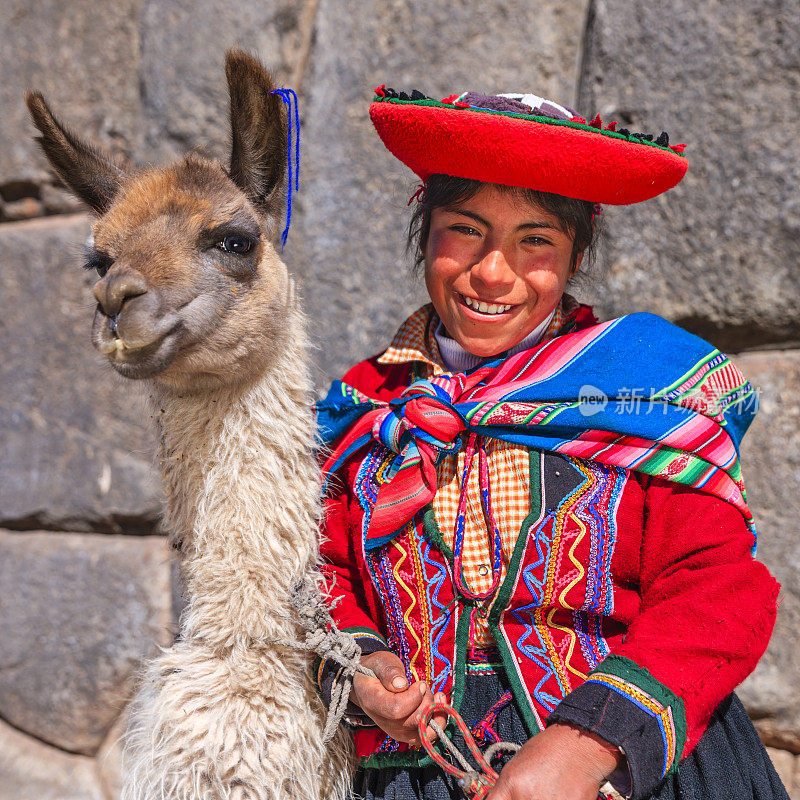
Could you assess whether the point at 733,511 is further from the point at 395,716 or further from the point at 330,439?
the point at 330,439

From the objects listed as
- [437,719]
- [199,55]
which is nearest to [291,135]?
[437,719]

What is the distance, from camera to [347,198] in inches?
76.6

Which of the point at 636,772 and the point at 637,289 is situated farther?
the point at 637,289

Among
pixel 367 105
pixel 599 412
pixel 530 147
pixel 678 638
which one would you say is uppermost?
pixel 367 105

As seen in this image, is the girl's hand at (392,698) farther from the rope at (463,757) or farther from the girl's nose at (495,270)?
the girl's nose at (495,270)

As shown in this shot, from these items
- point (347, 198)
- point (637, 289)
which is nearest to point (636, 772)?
point (637, 289)

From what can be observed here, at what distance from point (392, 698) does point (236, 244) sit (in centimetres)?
70

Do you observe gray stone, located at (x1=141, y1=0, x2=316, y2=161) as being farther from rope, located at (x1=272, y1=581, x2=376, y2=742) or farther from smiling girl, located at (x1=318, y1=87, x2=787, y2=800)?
rope, located at (x1=272, y1=581, x2=376, y2=742)

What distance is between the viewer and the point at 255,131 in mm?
1143

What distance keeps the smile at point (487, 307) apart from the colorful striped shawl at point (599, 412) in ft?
0.24

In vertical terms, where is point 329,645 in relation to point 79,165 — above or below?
below

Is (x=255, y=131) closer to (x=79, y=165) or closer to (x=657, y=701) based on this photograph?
(x=79, y=165)

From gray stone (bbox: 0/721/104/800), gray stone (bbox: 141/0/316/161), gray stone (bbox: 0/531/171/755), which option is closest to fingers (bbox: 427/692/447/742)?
gray stone (bbox: 0/531/171/755)

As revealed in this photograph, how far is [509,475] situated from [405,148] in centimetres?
50
